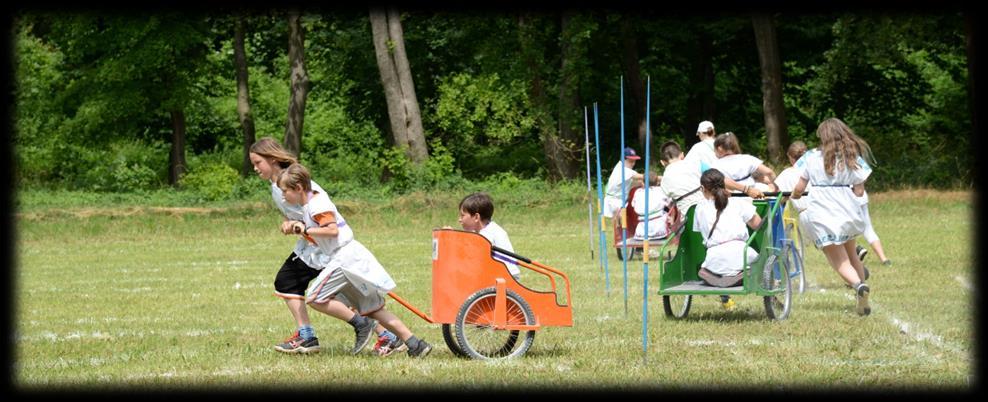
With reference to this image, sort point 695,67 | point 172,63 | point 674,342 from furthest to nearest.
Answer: point 695,67
point 172,63
point 674,342

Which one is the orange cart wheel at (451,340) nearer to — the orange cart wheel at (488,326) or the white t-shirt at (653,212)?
the orange cart wheel at (488,326)

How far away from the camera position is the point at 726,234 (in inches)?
438

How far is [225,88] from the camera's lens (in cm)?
4756

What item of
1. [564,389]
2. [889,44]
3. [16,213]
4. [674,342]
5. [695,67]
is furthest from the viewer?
[695,67]

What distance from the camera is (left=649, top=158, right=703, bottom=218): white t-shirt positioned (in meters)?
14.9

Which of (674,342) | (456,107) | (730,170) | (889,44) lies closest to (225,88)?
(456,107)

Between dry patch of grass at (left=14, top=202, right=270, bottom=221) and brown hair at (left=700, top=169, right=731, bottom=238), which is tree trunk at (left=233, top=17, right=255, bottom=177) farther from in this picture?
brown hair at (left=700, top=169, right=731, bottom=238)

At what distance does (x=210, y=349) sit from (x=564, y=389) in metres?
3.16

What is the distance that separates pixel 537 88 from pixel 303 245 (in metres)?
31.5

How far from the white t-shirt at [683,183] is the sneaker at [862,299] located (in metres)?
3.90

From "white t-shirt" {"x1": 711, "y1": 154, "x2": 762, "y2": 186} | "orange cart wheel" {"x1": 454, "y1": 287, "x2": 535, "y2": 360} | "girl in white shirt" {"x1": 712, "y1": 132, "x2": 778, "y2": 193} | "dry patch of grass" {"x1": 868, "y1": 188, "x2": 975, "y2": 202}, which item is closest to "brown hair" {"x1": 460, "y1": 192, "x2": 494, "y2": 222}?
"orange cart wheel" {"x1": 454, "y1": 287, "x2": 535, "y2": 360}

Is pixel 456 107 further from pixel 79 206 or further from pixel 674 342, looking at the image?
pixel 674 342

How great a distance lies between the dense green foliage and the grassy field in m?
17.5

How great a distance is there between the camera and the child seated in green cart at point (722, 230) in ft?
35.6
